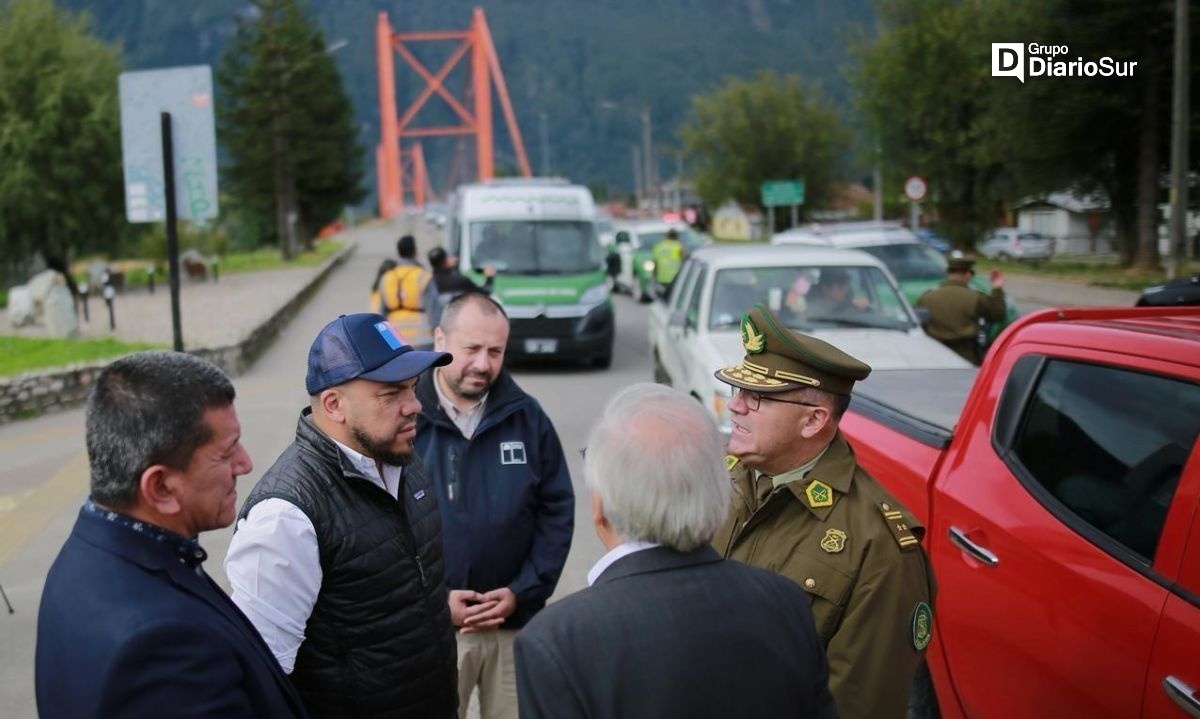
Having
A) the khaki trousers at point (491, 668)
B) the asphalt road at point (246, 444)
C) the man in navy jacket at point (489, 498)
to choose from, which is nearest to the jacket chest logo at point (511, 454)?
the man in navy jacket at point (489, 498)

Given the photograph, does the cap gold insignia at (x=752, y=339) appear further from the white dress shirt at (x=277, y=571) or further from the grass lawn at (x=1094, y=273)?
the grass lawn at (x=1094, y=273)

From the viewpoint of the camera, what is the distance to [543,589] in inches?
150

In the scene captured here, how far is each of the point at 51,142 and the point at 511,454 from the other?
27391 mm

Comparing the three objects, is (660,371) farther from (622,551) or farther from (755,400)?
(622,551)

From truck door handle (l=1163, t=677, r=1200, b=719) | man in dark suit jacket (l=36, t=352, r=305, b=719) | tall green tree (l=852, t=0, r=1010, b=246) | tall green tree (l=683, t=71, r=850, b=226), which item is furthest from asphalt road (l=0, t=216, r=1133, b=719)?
tall green tree (l=683, t=71, r=850, b=226)

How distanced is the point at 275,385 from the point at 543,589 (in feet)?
36.3

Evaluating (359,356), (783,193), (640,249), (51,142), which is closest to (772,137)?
(783,193)

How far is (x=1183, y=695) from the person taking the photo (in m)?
Result: 2.51

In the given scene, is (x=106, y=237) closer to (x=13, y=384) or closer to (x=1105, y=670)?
(x=13, y=384)

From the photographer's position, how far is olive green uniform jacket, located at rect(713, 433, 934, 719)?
265cm

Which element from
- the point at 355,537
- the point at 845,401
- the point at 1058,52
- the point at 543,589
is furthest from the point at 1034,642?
the point at 1058,52

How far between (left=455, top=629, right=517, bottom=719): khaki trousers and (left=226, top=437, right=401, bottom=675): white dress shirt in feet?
3.73

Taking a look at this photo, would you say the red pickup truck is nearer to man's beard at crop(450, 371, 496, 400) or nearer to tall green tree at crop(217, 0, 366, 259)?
man's beard at crop(450, 371, 496, 400)

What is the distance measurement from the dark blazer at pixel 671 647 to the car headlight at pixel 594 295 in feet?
43.7
